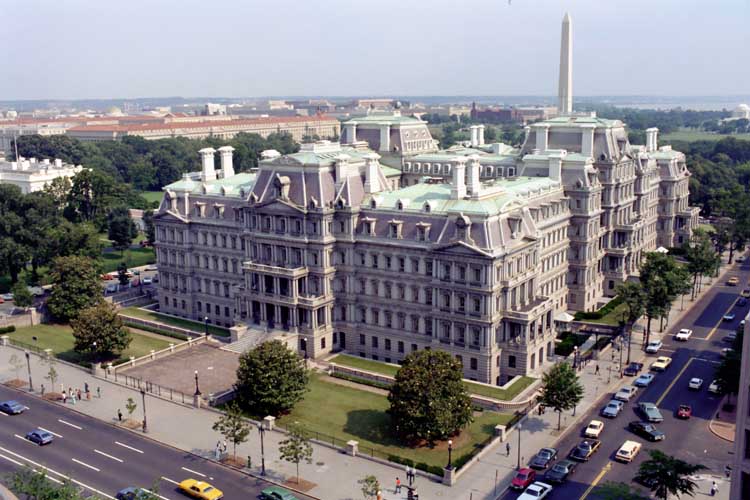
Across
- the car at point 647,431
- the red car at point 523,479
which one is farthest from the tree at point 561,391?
the red car at point 523,479

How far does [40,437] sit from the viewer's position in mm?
71938

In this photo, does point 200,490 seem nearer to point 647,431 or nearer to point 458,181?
point 647,431

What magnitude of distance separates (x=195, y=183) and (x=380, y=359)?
4221 centimetres

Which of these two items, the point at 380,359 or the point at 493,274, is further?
the point at 380,359

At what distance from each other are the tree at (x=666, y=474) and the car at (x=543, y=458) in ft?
33.3

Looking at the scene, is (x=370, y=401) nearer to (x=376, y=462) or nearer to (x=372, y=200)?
(x=376, y=462)

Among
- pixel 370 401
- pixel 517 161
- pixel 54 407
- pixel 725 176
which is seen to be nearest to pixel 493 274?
pixel 370 401

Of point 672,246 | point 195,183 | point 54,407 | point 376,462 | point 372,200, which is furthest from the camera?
point 672,246

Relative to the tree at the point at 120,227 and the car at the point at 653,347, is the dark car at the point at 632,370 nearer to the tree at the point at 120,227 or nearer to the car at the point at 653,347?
the car at the point at 653,347

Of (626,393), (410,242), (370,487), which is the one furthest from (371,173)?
(370,487)

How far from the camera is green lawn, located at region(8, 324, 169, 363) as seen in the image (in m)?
96.6

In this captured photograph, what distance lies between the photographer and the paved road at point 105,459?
6362 centimetres

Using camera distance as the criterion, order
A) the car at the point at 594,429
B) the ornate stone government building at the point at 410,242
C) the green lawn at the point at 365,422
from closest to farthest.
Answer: the green lawn at the point at 365,422, the car at the point at 594,429, the ornate stone government building at the point at 410,242

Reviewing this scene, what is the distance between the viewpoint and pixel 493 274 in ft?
273
